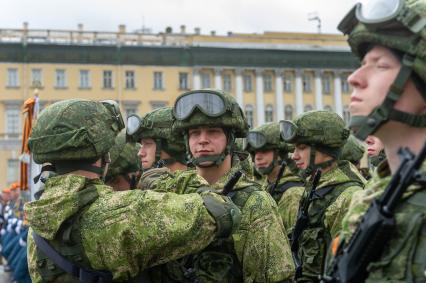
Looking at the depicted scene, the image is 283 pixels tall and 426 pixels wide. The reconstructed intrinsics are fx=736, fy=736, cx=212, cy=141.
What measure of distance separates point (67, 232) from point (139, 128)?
318 centimetres

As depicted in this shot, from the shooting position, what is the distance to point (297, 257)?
231 inches

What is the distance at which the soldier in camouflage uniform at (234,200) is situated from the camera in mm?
4355

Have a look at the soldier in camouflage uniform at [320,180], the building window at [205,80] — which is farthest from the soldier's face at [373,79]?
the building window at [205,80]

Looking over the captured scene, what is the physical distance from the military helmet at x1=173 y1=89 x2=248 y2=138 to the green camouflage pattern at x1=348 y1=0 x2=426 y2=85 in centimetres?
218

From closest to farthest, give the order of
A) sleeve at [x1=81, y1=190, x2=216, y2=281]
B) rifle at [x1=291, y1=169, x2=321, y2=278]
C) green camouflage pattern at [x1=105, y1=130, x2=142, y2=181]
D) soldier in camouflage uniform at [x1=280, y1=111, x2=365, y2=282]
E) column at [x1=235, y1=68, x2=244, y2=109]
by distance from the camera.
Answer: sleeve at [x1=81, y1=190, x2=216, y2=281]
green camouflage pattern at [x1=105, y1=130, x2=142, y2=181]
soldier in camouflage uniform at [x1=280, y1=111, x2=365, y2=282]
rifle at [x1=291, y1=169, x2=321, y2=278]
column at [x1=235, y1=68, x2=244, y2=109]

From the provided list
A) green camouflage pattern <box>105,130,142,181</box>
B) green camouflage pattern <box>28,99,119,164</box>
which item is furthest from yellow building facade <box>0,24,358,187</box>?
green camouflage pattern <box>28,99,119,164</box>

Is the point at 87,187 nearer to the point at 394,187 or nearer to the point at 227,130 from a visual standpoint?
the point at 227,130

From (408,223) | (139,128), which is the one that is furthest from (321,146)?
(408,223)

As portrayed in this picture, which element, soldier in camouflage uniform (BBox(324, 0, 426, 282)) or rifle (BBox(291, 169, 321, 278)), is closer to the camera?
soldier in camouflage uniform (BBox(324, 0, 426, 282))

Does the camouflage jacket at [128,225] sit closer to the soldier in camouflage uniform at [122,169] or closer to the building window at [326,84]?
the soldier in camouflage uniform at [122,169]

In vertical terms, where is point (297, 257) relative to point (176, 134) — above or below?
below

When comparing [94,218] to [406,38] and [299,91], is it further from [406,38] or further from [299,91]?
[299,91]

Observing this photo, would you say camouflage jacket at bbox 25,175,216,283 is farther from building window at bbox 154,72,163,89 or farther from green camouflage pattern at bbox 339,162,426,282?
building window at bbox 154,72,163,89

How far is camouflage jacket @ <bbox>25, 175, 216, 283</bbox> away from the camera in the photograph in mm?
3592
